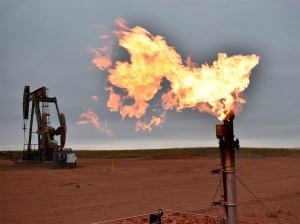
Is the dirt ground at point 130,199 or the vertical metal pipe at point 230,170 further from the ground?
the vertical metal pipe at point 230,170

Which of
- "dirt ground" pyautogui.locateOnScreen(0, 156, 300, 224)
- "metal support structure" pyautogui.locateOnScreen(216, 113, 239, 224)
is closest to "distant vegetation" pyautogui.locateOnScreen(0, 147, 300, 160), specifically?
"dirt ground" pyautogui.locateOnScreen(0, 156, 300, 224)

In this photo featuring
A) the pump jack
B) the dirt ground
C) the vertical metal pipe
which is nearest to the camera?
the vertical metal pipe

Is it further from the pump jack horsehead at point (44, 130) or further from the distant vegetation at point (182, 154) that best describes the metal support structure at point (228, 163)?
the distant vegetation at point (182, 154)

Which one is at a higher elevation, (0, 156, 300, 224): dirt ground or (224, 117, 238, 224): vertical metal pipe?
(224, 117, 238, 224): vertical metal pipe

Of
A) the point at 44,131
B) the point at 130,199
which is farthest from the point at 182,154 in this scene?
the point at 130,199

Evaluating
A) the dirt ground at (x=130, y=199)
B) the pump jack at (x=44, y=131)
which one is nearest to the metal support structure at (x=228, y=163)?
the dirt ground at (x=130, y=199)

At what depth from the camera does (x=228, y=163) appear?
10.7m

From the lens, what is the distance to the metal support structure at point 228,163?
419 inches

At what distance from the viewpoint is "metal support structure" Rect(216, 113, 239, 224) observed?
10641mm

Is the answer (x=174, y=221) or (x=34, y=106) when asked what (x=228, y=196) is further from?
(x=34, y=106)

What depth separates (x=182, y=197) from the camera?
21672 millimetres

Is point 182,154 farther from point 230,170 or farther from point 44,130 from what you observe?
point 230,170

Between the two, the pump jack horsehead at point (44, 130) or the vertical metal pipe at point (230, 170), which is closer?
the vertical metal pipe at point (230, 170)

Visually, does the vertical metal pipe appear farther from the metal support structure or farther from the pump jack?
the pump jack
